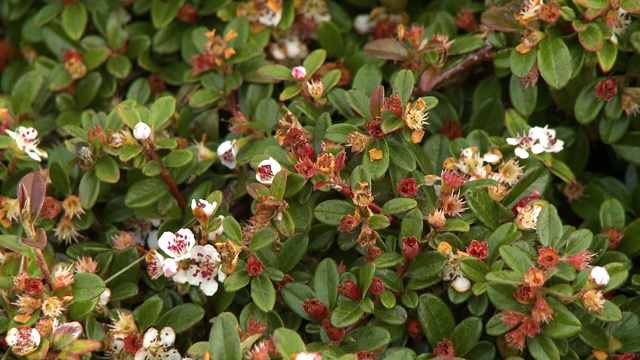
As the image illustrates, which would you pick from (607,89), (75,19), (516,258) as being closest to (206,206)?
(516,258)

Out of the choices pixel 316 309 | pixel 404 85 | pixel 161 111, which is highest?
pixel 404 85

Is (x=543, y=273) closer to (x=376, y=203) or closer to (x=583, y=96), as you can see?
(x=376, y=203)

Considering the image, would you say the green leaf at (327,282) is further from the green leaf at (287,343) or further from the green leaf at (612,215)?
the green leaf at (612,215)

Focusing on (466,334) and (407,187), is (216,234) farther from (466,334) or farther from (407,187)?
(466,334)

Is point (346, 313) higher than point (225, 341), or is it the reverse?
point (225, 341)

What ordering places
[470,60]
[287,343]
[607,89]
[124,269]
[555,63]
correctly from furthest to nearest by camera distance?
[470,60], [607,89], [555,63], [124,269], [287,343]

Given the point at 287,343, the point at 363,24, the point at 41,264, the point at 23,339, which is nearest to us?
the point at 287,343

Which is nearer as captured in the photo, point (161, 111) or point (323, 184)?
point (323, 184)

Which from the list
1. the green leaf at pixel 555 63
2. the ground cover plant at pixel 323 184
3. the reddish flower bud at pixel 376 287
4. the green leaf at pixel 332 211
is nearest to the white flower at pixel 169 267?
the ground cover plant at pixel 323 184
